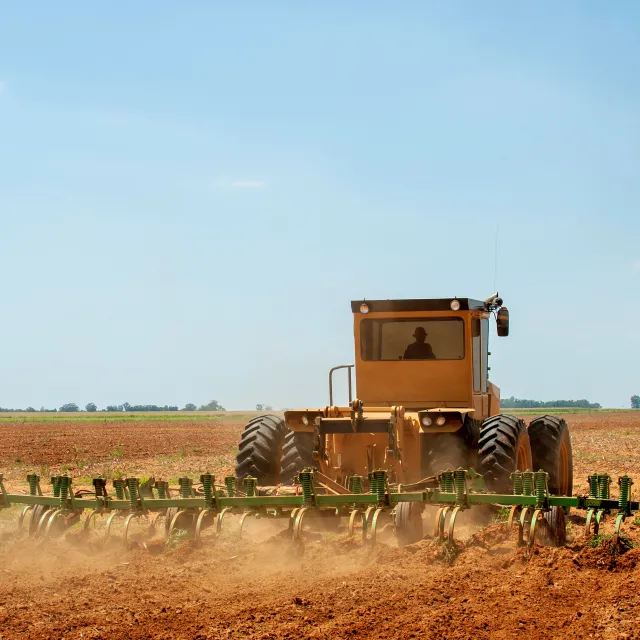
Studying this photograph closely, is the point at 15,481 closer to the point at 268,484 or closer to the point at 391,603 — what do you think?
the point at 268,484

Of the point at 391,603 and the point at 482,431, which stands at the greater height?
the point at 482,431

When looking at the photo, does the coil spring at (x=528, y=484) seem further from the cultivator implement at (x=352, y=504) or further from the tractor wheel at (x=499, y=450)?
the tractor wheel at (x=499, y=450)

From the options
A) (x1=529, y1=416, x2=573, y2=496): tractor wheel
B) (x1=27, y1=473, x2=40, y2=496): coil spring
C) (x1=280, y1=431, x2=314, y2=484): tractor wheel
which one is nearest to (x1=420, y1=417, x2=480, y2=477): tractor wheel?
(x1=280, y1=431, x2=314, y2=484): tractor wheel

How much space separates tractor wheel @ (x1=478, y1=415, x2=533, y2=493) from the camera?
33.1ft

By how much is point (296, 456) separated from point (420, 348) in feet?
6.69

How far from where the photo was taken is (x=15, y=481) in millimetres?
19547

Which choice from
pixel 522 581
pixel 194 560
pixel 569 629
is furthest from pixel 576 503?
pixel 194 560

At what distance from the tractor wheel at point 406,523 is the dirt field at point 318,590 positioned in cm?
14

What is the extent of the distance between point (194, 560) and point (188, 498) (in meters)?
0.72

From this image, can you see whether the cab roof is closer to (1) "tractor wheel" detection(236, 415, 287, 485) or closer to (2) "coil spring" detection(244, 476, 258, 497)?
(1) "tractor wheel" detection(236, 415, 287, 485)

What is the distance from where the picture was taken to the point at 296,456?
11.1m

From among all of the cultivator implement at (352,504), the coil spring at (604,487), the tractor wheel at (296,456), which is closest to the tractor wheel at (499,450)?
the cultivator implement at (352,504)

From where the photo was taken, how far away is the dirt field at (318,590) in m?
6.30

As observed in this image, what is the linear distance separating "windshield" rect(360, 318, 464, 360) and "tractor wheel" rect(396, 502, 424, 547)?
344cm
